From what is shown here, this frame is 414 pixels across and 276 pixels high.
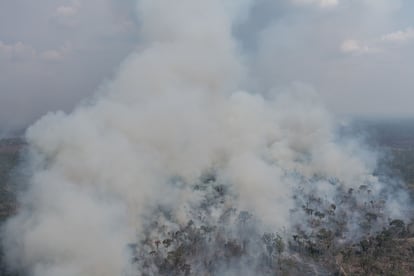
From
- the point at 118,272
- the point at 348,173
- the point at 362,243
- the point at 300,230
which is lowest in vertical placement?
the point at 118,272

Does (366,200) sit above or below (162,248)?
above

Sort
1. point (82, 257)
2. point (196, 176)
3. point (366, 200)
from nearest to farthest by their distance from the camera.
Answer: point (82, 257) → point (196, 176) → point (366, 200)

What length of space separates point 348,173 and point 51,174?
4939 centimetres

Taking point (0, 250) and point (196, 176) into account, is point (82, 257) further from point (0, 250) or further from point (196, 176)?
point (196, 176)

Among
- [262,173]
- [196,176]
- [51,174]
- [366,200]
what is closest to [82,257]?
[51,174]

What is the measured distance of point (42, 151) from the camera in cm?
4844

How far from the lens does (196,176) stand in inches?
2414

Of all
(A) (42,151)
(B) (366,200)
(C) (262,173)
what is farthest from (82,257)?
(B) (366,200)

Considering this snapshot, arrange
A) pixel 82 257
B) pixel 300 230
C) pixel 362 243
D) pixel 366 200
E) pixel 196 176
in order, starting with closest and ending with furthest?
pixel 82 257 → pixel 362 243 → pixel 300 230 → pixel 196 176 → pixel 366 200

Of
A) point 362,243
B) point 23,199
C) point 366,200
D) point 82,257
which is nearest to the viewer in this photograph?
point 82,257

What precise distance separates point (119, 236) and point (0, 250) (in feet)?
38.5

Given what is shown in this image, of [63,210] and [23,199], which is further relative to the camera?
[23,199]

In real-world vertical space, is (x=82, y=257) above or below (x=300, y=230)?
below

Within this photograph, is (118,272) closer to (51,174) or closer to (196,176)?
(51,174)
